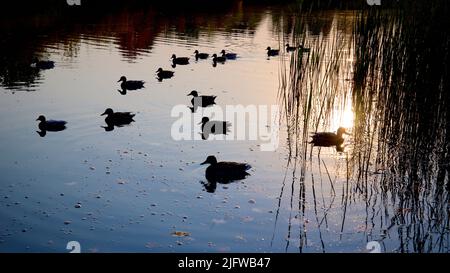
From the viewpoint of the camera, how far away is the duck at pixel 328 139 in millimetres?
8391

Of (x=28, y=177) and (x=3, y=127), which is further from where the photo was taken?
A: (x=3, y=127)

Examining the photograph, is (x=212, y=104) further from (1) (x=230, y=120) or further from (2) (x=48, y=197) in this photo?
(2) (x=48, y=197)

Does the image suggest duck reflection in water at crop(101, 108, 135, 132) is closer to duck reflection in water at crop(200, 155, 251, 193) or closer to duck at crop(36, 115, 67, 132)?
duck at crop(36, 115, 67, 132)

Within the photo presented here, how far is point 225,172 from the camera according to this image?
23.1 feet

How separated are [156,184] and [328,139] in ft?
11.0

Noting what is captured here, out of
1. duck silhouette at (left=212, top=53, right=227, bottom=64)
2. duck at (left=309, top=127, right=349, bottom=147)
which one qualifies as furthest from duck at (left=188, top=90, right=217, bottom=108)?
duck silhouette at (left=212, top=53, right=227, bottom=64)

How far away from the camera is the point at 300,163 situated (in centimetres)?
771

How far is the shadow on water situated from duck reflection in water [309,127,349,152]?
22 cm

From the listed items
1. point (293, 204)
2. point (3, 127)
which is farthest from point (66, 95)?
point (293, 204)

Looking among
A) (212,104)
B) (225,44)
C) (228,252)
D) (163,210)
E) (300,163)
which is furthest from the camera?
(225,44)

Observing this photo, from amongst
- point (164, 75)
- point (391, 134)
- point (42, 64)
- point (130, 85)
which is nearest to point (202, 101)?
point (130, 85)

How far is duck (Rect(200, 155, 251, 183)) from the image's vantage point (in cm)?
704

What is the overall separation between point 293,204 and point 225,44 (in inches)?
653
